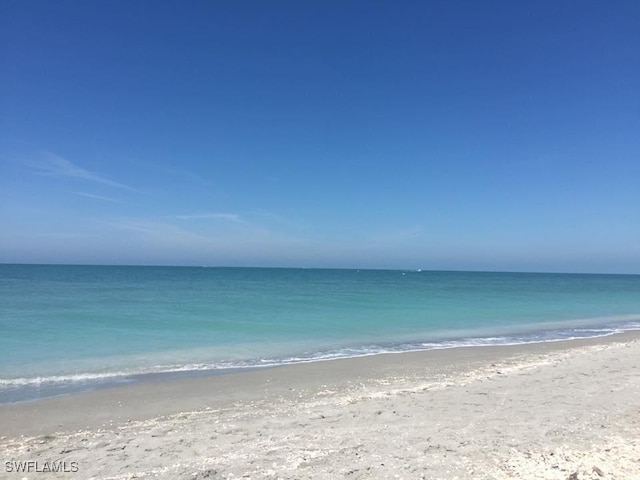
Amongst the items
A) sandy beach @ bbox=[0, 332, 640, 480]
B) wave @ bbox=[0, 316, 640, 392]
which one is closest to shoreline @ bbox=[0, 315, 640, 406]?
wave @ bbox=[0, 316, 640, 392]

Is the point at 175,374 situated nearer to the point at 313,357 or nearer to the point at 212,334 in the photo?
the point at 313,357

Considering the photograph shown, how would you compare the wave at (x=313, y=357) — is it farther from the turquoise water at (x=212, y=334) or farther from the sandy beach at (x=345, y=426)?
the sandy beach at (x=345, y=426)

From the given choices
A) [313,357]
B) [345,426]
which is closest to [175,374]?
[313,357]

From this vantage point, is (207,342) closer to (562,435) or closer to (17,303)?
(562,435)

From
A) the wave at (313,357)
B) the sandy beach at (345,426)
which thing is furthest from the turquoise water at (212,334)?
the sandy beach at (345,426)

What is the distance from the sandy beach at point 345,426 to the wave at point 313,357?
1.00 metres

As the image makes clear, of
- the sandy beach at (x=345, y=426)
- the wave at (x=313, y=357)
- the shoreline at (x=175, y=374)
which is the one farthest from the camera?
the wave at (x=313, y=357)

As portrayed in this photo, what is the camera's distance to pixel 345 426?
19.6 feet

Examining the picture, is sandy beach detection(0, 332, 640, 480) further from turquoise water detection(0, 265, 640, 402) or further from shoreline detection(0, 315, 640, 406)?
→ turquoise water detection(0, 265, 640, 402)

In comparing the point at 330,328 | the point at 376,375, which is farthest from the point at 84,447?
the point at 330,328

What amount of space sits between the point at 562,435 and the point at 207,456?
15.0 ft

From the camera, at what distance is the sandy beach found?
4.68 meters

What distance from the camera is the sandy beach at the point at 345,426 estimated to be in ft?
15.3

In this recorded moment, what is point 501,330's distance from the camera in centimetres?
1786
